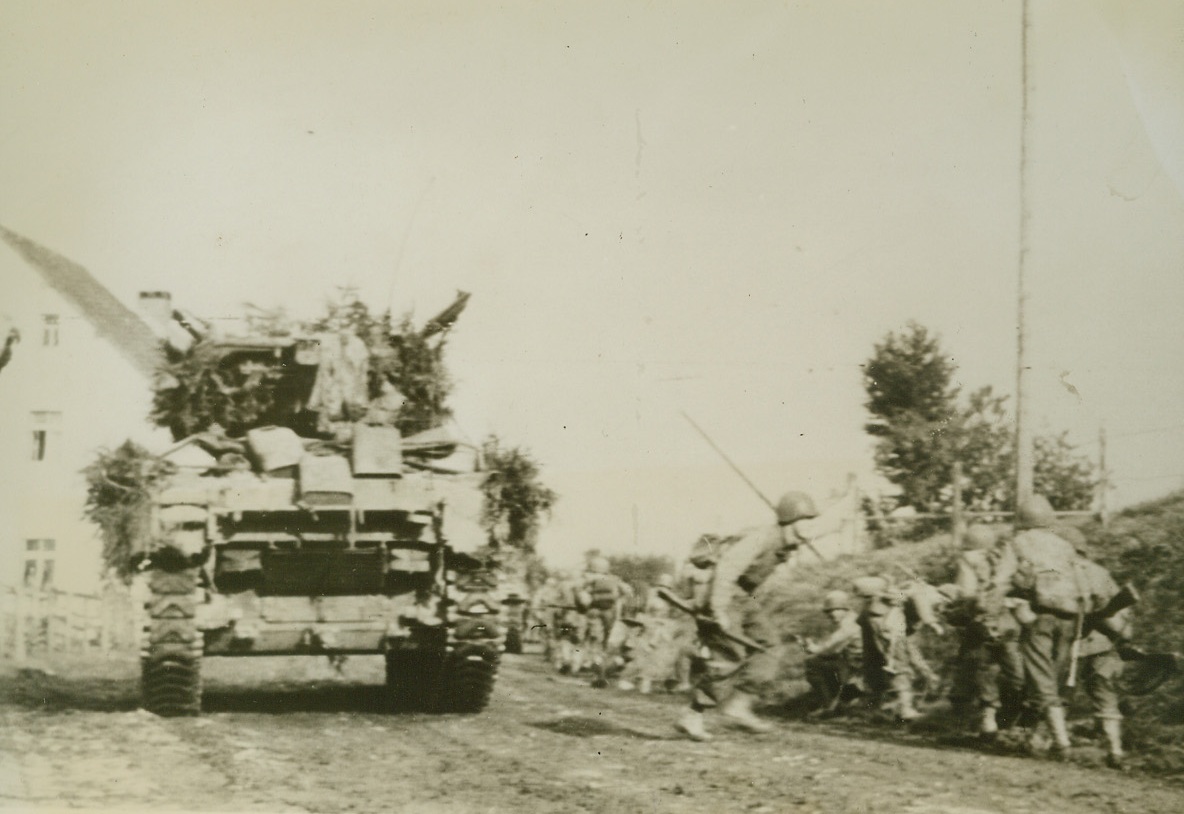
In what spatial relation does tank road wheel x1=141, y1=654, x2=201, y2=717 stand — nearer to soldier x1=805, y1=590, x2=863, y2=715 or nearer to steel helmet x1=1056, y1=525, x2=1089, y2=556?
soldier x1=805, y1=590, x2=863, y2=715

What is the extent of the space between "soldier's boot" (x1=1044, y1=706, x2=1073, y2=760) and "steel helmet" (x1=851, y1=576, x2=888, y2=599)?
94 cm

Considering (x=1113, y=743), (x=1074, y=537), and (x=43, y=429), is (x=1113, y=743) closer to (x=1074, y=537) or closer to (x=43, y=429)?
(x=1074, y=537)

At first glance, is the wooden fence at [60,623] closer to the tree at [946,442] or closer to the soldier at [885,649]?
the soldier at [885,649]

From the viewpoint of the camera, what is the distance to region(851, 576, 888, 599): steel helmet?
637 centimetres

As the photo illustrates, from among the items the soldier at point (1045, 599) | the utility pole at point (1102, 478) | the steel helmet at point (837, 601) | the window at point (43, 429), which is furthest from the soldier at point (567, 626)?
the window at point (43, 429)

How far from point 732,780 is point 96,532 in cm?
330

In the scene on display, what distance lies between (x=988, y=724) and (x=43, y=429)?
4689 mm

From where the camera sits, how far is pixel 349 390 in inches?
271

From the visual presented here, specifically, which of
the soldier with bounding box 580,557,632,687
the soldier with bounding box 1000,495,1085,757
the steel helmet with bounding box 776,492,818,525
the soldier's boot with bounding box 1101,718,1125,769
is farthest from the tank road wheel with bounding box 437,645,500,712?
the soldier's boot with bounding box 1101,718,1125,769

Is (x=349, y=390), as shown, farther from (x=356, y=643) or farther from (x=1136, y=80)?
(x=1136, y=80)

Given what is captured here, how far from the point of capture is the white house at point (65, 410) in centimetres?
661

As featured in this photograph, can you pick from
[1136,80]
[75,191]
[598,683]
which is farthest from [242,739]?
[1136,80]

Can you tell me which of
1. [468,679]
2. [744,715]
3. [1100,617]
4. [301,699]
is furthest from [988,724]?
[301,699]

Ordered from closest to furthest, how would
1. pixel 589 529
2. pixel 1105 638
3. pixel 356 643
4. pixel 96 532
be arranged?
pixel 1105 638, pixel 589 529, pixel 96 532, pixel 356 643
